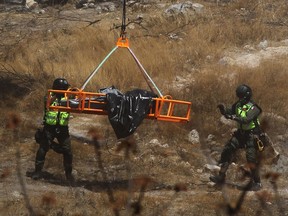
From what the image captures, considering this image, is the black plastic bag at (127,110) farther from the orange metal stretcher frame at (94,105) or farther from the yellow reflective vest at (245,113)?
the yellow reflective vest at (245,113)

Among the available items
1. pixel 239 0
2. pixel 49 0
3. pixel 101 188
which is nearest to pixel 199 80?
pixel 101 188

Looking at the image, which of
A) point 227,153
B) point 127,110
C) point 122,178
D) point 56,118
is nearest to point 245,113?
point 227,153

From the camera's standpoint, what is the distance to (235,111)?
280 inches

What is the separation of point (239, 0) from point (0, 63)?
756 cm

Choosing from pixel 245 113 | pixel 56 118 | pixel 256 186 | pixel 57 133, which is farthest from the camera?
pixel 256 186

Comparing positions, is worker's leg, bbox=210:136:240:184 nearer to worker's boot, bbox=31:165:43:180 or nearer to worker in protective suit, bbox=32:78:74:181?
worker in protective suit, bbox=32:78:74:181

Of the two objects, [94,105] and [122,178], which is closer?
[94,105]

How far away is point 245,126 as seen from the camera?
7.03 meters

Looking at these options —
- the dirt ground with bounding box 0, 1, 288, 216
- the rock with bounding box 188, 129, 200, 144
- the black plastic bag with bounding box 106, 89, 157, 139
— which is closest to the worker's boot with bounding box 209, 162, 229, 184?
the dirt ground with bounding box 0, 1, 288, 216

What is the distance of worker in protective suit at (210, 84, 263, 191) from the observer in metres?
6.93

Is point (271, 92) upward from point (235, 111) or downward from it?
downward

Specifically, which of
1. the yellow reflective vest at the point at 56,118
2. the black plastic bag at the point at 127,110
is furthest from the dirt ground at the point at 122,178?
the yellow reflective vest at the point at 56,118

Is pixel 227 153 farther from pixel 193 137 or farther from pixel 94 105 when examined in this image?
pixel 94 105

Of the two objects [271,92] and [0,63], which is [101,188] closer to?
[271,92]
